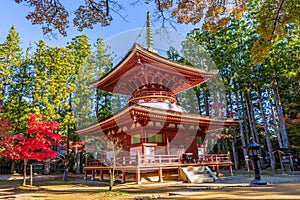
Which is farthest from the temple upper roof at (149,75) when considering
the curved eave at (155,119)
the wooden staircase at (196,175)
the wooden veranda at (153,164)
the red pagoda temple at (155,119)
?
the wooden staircase at (196,175)

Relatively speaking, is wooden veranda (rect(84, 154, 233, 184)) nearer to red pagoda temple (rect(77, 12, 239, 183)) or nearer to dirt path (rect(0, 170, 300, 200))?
red pagoda temple (rect(77, 12, 239, 183))

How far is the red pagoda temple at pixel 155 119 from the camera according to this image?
11.9 m

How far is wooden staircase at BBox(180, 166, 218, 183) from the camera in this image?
1105 centimetres

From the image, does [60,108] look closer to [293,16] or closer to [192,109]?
[192,109]

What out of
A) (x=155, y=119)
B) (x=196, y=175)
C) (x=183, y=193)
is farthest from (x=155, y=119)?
(x=183, y=193)

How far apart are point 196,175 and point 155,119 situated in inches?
144

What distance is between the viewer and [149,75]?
1444 cm

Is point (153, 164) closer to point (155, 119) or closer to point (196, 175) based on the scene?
point (196, 175)

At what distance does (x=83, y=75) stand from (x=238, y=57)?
→ 15392 millimetres

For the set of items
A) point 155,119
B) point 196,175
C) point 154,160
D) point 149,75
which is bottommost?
point 196,175

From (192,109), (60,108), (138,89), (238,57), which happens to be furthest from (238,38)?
(60,108)

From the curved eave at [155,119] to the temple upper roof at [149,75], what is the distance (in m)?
2.71

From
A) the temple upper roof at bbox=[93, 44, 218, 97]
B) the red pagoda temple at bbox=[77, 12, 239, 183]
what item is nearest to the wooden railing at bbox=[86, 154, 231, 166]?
the red pagoda temple at bbox=[77, 12, 239, 183]

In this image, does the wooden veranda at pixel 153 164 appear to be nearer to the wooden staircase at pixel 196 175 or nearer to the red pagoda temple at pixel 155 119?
the red pagoda temple at pixel 155 119
